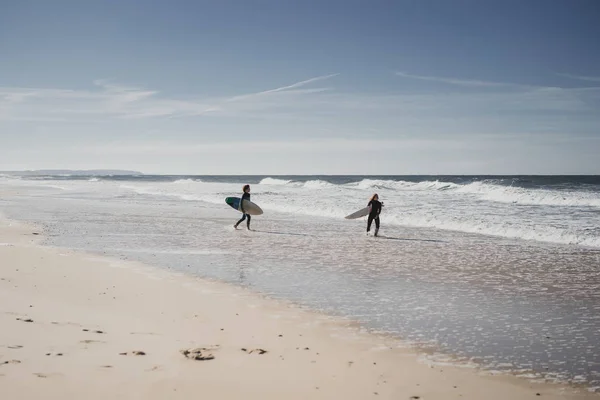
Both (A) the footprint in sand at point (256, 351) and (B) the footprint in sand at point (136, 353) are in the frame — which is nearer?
(B) the footprint in sand at point (136, 353)

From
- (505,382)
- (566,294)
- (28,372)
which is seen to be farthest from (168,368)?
(566,294)

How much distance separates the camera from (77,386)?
4.62 m

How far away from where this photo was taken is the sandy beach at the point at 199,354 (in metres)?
4.76

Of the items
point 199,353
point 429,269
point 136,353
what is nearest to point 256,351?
point 199,353

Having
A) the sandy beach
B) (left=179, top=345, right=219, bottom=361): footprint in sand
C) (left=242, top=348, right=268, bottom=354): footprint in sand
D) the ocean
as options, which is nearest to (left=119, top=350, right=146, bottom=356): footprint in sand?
the sandy beach

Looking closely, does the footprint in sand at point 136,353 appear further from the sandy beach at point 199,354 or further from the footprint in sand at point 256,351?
the footprint in sand at point 256,351

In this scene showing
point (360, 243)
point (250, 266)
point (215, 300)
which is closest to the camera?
point (215, 300)

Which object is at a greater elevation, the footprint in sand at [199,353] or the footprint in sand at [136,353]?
the footprint in sand at [136,353]

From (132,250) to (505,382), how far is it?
1123 centimetres

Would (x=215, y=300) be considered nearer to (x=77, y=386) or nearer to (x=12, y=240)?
(x=77, y=386)

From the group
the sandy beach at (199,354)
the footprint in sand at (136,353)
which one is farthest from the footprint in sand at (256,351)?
the footprint in sand at (136,353)

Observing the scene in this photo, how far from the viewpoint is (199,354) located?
5.64 m

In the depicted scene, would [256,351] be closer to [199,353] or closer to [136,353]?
[199,353]

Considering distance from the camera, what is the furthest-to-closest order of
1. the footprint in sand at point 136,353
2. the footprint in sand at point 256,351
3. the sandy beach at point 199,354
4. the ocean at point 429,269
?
the ocean at point 429,269
the footprint in sand at point 256,351
the footprint in sand at point 136,353
the sandy beach at point 199,354
